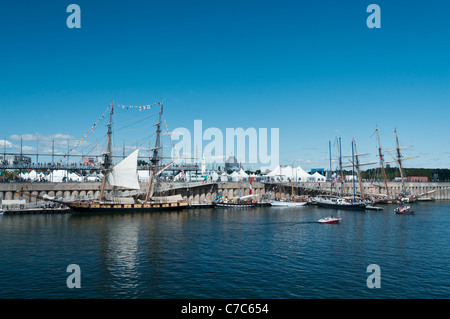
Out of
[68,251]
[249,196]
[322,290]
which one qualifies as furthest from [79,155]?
[322,290]

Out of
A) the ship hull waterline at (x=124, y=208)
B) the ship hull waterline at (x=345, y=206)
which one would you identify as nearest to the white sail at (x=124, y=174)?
the ship hull waterline at (x=124, y=208)

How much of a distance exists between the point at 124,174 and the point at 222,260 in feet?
183

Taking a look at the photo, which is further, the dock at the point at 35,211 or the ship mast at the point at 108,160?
the ship mast at the point at 108,160

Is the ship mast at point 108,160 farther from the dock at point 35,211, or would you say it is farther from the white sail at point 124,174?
the dock at point 35,211

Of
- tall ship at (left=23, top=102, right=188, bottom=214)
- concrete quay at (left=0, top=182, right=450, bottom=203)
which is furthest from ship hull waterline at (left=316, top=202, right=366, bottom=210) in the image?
tall ship at (left=23, top=102, right=188, bottom=214)

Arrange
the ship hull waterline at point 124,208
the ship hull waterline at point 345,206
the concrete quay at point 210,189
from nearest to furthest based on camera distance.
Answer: the ship hull waterline at point 124,208, the concrete quay at point 210,189, the ship hull waterline at point 345,206

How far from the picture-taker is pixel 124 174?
281 ft

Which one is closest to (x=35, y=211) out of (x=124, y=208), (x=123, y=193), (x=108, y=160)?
(x=124, y=208)

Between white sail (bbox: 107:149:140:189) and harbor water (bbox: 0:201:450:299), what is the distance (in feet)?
87.6

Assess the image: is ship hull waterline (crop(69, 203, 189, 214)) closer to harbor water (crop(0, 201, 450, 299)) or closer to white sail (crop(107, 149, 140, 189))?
white sail (crop(107, 149, 140, 189))

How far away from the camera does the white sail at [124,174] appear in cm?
8512

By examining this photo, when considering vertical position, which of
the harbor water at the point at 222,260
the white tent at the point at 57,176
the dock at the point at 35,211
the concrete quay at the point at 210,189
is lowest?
the harbor water at the point at 222,260

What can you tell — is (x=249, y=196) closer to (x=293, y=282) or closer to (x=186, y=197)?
(x=186, y=197)
